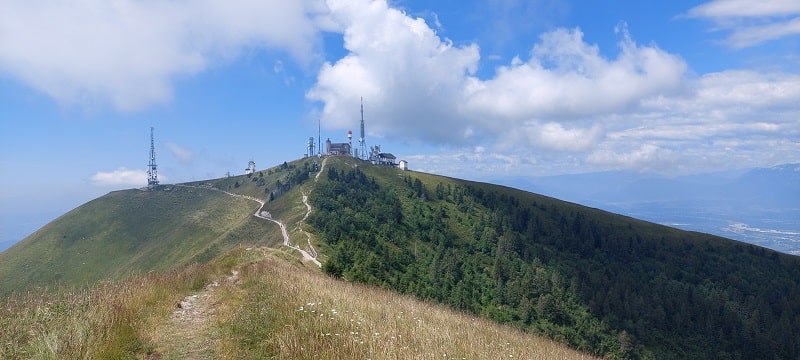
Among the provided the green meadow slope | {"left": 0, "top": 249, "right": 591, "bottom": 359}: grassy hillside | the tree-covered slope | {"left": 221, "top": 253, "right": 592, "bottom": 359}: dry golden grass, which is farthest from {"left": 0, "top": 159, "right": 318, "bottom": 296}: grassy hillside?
{"left": 221, "top": 253, "right": 592, "bottom": 359}: dry golden grass

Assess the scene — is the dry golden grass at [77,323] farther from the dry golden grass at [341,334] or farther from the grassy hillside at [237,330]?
the dry golden grass at [341,334]

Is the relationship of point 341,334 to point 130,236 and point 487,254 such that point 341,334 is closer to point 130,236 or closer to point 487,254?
point 487,254

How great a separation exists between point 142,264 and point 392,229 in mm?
63474

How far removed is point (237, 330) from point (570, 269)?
411 ft

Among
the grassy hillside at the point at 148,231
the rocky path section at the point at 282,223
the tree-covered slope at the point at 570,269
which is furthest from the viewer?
the grassy hillside at the point at 148,231

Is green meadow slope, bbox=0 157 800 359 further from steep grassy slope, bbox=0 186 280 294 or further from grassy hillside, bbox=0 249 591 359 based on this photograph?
grassy hillside, bbox=0 249 591 359

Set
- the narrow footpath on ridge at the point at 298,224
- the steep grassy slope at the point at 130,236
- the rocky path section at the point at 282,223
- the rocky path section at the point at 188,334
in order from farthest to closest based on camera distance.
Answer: the steep grassy slope at the point at 130,236, the narrow footpath on ridge at the point at 298,224, the rocky path section at the point at 282,223, the rocky path section at the point at 188,334

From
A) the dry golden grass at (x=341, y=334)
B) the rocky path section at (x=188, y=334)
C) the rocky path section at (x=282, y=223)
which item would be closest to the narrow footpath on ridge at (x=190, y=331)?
the rocky path section at (x=188, y=334)

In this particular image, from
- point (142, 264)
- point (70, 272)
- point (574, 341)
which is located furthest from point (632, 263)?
point (70, 272)

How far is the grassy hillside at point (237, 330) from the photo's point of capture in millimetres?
7453

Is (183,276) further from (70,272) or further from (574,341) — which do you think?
(70,272)

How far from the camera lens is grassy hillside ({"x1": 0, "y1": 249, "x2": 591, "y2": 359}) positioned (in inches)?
293

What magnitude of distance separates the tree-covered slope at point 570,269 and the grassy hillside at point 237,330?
52.5 meters

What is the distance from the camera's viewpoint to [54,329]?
7.83 metres
